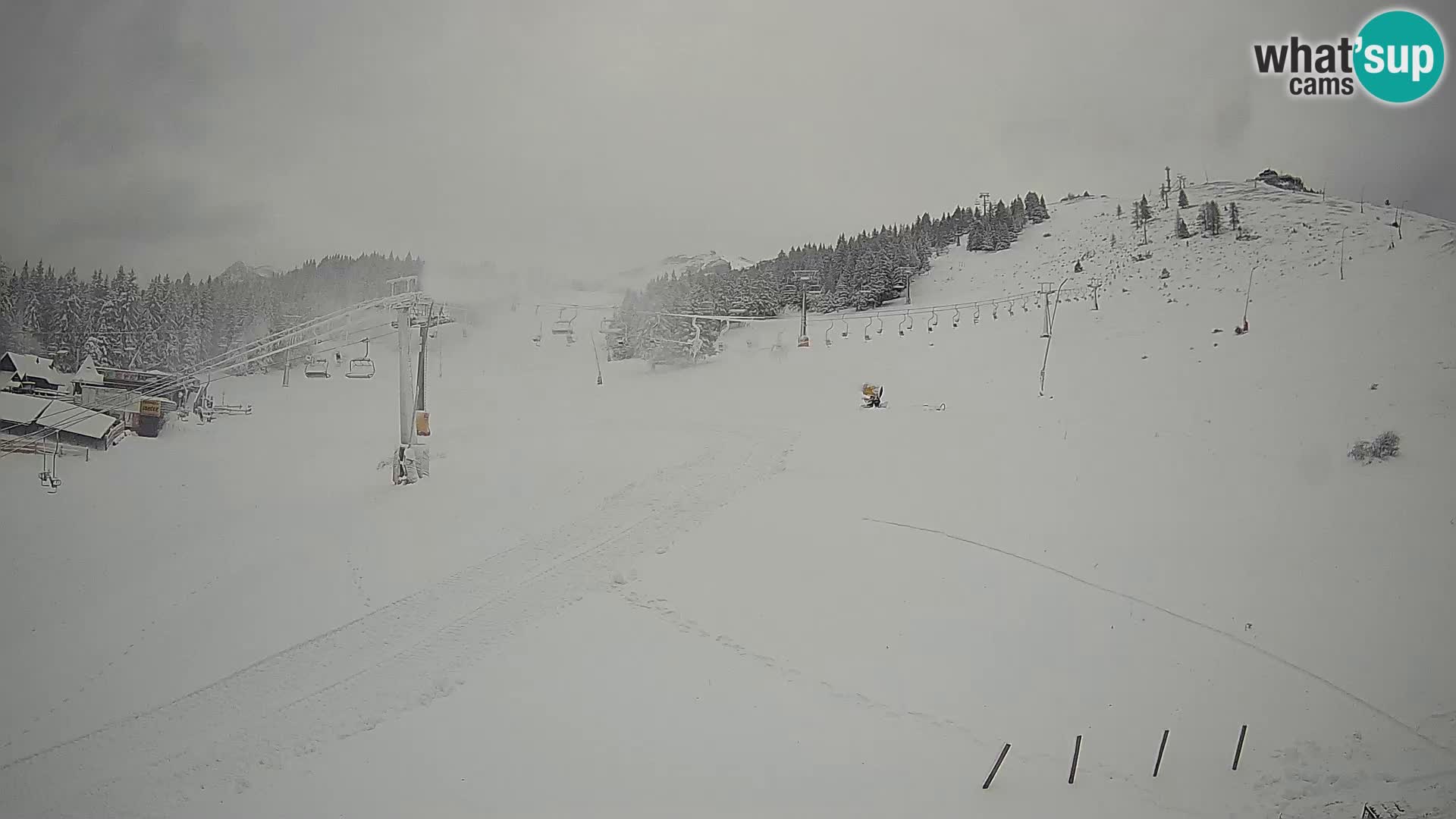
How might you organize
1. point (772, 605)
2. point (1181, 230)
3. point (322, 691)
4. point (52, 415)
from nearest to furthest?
point (322, 691)
point (52, 415)
point (772, 605)
point (1181, 230)

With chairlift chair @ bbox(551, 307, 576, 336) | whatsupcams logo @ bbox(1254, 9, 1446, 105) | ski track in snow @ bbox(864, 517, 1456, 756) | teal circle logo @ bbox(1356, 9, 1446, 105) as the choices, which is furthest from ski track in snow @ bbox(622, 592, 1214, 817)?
chairlift chair @ bbox(551, 307, 576, 336)

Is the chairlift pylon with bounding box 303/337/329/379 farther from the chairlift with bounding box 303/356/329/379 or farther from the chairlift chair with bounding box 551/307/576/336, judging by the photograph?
the chairlift chair with bounding box 551/307/576/336

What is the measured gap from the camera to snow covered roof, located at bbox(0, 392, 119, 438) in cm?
817

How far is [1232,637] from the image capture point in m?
8.52

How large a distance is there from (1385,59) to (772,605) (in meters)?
10.5

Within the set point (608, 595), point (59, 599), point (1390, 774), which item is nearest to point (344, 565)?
point (59, 599)

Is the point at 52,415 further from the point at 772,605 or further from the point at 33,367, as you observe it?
the point at 772,605

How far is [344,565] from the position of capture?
9.62m

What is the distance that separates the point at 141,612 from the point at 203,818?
10.9 feet

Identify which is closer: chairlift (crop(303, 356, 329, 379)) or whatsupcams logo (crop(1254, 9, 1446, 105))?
whatsupcams logo (crop(1254, 9, 1446, 105))

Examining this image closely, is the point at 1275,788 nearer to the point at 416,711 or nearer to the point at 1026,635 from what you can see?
the point at 1026,635

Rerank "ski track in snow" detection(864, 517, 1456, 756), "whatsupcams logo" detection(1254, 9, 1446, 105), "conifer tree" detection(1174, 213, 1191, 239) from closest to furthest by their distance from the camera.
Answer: "ski track in snow" detection(864, 517, 1456, 756) < "whatsupcams logo" detection(1254, 9, 1446, 105) < "conifer tree" detection(1174, 213, 1191, 239)

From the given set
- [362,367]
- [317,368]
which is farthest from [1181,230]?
[317,368]

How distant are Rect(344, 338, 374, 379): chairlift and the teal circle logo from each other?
632 inches
